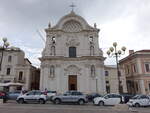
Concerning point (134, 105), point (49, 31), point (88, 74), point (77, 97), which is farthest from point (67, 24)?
point (134, 105)

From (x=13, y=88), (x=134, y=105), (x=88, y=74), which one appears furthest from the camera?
(x=13, y=88)

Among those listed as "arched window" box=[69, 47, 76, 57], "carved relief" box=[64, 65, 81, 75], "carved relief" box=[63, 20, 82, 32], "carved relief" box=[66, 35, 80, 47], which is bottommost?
"carved relief" box=[64, 65, 81, 75]

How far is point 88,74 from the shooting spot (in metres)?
34.5

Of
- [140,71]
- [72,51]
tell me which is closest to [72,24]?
[72,51]

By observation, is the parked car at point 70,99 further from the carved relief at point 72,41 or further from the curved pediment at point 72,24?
the curved pediment at point 72,24

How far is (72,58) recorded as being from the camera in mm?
35562

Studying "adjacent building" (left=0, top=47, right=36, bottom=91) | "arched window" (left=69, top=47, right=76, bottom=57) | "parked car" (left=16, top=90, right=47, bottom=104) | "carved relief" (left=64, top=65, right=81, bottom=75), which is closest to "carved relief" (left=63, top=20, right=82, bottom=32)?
"arched window" (left=69, top=47, right=76, bottom=57)

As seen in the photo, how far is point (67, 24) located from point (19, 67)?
1666cm

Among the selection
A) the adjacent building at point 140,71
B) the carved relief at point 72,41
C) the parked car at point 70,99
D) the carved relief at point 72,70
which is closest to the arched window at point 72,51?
the carved relief at point 72,41

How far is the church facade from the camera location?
34.2m

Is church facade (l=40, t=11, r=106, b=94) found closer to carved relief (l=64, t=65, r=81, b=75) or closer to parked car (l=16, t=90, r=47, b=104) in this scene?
carved relief (l=64, t=65, r=81, b=75)

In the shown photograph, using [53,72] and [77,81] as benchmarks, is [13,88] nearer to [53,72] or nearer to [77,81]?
[53,72]

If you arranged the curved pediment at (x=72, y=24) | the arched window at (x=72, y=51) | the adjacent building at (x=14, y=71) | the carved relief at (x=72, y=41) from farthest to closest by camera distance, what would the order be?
the curved pediment at (x=72, y=24), the adjacent building at (x=14, y=71), the carved relief at (x=72, y=41), the arched window at (x=72, y=51)

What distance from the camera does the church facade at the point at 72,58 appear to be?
112 ft
